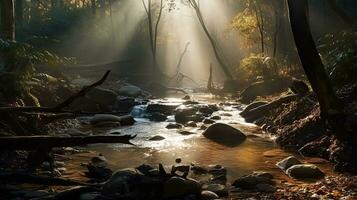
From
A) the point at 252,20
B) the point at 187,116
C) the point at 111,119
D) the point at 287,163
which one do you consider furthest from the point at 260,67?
the point at 287,163

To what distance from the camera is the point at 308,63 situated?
10.8 meters

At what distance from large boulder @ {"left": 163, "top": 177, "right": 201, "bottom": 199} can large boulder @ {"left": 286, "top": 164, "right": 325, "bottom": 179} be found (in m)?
2.64

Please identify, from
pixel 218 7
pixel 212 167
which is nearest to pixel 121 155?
pixel 212 167

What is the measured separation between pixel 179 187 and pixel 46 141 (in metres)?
2.39

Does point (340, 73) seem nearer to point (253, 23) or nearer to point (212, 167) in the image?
point (212, 167)

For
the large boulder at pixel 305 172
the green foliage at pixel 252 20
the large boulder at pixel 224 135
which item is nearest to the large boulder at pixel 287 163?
the large boulder at pixel 305 172

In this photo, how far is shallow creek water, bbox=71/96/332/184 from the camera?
10875 millimetres

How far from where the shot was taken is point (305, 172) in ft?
31.8

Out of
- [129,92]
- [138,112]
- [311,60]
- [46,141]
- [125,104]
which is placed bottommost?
[138,112]

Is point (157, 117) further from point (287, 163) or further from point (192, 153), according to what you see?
point (287, 163)

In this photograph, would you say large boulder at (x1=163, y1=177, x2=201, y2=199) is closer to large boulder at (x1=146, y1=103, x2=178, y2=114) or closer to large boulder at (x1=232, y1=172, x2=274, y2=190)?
large boulder at (x1=232, y1=172, x2=274, y2=190)

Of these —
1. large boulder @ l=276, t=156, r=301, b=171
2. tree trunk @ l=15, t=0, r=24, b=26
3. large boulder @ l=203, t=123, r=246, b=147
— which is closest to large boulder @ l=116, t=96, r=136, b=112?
large boulder @ l=203, t=123, r=246, b=147

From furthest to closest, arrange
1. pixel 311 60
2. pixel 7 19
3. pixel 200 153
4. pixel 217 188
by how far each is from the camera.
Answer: pixel 7 19, pixel 200 153, pixel 311 60, pixel 217 188

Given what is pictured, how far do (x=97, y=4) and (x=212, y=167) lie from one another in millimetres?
49802
